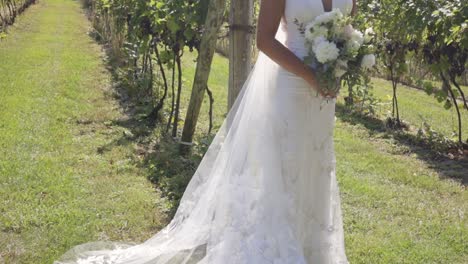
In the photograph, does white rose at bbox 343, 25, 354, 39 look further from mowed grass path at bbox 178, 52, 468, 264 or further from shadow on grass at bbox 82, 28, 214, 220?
shadow on grass at bbox 82, 28, 214, 220

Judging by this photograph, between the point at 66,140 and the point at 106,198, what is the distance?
187cm

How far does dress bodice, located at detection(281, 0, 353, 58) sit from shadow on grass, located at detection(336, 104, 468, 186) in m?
3.59

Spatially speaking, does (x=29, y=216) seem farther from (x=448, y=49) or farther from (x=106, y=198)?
(x=448, y=49)

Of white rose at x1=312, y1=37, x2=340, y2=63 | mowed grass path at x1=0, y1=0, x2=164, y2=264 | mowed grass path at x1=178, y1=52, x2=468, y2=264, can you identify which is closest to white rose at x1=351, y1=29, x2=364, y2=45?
white rose at x1=312, y1=37, x2=340, y2=63

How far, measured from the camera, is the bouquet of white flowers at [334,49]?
8.03 feet

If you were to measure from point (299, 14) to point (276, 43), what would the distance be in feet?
0.62

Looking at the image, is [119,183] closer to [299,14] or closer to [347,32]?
[299,14]

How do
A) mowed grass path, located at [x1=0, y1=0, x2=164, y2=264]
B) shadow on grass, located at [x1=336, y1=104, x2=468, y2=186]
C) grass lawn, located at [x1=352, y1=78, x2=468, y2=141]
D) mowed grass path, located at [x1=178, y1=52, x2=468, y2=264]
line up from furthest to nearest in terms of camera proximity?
grass lawn, located at [x1=352, y1=78, x2=468, y2=141] < shadow on grass, located at [x1=336, y1=104, x2=468, y2=186] < mowed grass path, located at [x1=178, y1=52, x2=468, y2=264] < mowed grass path, located at [x1=0, y1=0, x2=164, y2=264]

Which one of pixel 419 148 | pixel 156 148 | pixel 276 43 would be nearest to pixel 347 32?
pixel 276 43

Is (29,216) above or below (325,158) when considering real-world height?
below

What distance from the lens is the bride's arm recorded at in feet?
8.42

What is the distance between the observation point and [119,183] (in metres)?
4.67

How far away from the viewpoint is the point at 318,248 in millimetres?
3012

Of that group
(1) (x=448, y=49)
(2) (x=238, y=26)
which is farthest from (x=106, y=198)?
(1) (x=448, y=49)
